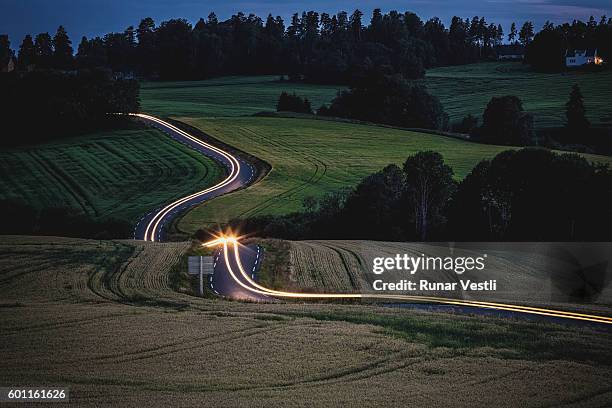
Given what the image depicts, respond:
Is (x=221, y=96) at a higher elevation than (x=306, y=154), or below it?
higher

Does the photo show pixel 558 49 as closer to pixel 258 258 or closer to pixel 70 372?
pixel 258 258

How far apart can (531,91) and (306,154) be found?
76.8 m

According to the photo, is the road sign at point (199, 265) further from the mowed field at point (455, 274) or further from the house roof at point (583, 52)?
the house roof at point (583, 52)

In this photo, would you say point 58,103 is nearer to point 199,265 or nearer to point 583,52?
point 199,265

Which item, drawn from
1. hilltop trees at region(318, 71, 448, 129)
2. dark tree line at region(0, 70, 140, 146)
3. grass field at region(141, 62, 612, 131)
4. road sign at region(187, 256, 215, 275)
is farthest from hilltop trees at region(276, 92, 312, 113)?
road sign at region(187, 256, 215, 275)

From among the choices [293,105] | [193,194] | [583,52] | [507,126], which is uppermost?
[583,52]

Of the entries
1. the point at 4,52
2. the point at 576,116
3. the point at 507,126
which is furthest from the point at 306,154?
the point at 4,52

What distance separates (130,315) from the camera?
Answer: 3259 cm

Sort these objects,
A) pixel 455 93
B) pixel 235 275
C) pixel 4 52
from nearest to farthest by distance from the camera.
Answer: pixel 235 275, pixel 455 93, pixel 4 52

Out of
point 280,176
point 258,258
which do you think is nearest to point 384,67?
point 280,176

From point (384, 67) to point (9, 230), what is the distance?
8960 centimetres

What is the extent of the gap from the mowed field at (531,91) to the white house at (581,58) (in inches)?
370

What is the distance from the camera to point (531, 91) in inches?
6403

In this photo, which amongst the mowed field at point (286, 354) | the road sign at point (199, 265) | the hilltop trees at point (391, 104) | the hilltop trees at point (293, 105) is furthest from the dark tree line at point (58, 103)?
the mowed field at point (286, 354)
